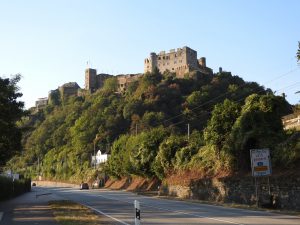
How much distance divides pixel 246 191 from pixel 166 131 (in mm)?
34759

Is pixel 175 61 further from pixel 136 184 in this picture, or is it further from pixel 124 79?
pixel 136 184

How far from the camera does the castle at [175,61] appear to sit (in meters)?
181

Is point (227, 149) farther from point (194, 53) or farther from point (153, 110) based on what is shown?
point (194, 53)

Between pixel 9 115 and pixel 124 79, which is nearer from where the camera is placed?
pixel 9 115

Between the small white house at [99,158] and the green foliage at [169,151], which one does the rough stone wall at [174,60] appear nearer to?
the small white house at [99,158]

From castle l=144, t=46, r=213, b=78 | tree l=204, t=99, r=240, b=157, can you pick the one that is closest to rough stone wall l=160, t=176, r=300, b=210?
tree l=204, t=99, r=240, b=157

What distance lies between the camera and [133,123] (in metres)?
113

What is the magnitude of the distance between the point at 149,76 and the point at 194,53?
50.0 meters

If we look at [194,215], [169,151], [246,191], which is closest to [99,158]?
[169,151]

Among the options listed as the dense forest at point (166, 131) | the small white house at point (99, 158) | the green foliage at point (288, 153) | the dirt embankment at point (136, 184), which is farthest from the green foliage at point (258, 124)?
the small white house at point (99, 158)

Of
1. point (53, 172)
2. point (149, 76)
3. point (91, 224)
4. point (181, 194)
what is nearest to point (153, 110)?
point (149, 76)

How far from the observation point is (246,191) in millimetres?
34156

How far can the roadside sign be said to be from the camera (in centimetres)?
2991

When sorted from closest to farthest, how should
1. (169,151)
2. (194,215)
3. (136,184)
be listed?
(194,215) < (169,151) < (136,184)
